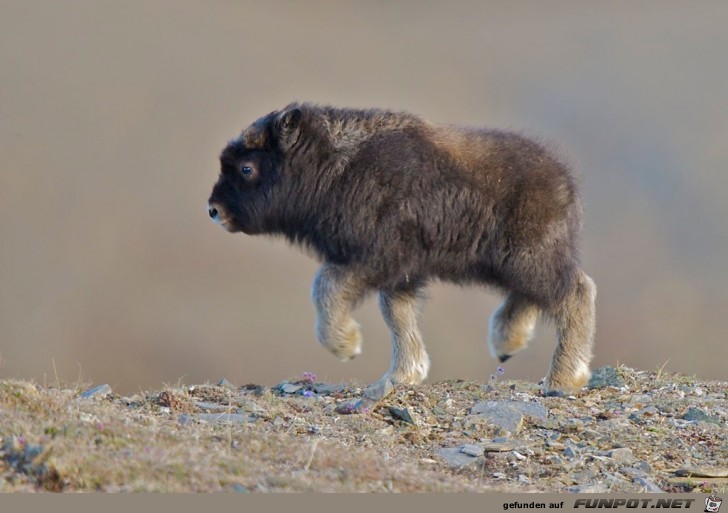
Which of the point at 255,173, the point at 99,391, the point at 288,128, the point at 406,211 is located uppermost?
the point at 288,128

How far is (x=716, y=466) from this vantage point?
8.81 metres

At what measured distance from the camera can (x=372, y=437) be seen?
29.1 feet

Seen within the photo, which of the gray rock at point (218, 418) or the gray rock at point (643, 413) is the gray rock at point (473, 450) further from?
the gray rock at point (643, 413)

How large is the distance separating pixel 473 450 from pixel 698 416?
2.67 m

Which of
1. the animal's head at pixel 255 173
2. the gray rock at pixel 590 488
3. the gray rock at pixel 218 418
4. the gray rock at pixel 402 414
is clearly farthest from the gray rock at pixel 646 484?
the animal's head at pixel 255 173

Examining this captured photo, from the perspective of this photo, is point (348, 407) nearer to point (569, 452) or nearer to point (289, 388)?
point (289, 388)

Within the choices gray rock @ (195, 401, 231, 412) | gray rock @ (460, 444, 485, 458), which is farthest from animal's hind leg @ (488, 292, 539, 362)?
gray rock @ (195, 401, 231, 412)

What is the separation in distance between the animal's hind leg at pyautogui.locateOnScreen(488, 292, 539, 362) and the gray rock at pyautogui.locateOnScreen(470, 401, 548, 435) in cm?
138

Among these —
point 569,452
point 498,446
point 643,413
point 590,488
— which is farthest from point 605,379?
point 590,488

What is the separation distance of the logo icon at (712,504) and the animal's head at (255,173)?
5249 mm

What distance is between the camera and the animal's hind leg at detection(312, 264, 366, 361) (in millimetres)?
10297

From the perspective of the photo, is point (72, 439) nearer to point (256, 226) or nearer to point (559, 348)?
point (256, 226)

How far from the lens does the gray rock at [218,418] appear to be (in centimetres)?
848

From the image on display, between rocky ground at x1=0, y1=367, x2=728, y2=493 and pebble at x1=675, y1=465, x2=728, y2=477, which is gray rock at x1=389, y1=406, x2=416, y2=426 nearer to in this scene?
rocky ground at x1=0, y1=367, x2=728, y2=493
